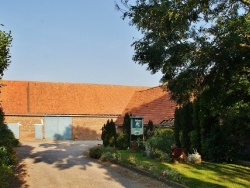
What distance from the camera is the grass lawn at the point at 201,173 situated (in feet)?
44.7

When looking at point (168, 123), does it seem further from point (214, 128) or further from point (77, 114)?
point (77, 114)

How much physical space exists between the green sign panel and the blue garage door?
64.5 feet

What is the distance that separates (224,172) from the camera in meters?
16.1

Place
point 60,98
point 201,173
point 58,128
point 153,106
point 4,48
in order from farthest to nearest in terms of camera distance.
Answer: point 60,98 → point 58,128 → point 153,106 → point 201,173 → point 4,48

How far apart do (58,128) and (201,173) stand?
96.7ft

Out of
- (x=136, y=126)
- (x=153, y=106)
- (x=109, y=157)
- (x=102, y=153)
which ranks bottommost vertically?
(x=109, y=157)

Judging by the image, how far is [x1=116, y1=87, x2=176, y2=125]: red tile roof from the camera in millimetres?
31419

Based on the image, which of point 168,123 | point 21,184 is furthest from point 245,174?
point 168,123

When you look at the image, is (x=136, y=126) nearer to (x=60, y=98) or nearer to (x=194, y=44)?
(x=194, y=44)

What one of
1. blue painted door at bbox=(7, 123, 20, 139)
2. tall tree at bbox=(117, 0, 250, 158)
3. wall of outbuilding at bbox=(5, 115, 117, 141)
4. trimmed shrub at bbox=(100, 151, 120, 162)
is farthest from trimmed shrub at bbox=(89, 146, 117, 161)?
blue painted door at bbox=(7, 123, 20, 139)

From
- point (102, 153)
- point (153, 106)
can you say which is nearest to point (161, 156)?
point (102, 153)

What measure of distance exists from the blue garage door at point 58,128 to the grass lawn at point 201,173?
983 inches

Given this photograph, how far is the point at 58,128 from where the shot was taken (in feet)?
141

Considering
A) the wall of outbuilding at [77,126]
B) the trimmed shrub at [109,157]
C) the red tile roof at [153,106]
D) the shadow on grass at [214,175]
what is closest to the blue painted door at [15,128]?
the wall of outbuilding at [77,126]
